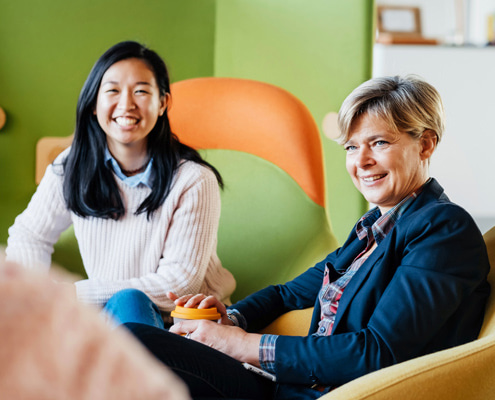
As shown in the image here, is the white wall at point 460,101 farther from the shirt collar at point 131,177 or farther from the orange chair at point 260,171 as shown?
the shirt collar at point 131,177

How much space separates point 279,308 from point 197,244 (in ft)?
1.02

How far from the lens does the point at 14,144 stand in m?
2.59

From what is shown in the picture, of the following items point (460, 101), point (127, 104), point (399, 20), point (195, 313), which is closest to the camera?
point (195, 313)

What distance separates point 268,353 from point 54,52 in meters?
1.93

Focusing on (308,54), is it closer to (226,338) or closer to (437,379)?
(226,338)

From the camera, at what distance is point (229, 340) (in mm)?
1197

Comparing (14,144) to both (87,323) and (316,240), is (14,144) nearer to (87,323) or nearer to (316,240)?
(316,240)

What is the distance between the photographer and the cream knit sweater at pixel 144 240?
1678 mm

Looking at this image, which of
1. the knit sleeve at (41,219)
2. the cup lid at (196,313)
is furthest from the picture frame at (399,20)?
the cup lid at (196,313)

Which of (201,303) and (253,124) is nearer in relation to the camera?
(201,303)

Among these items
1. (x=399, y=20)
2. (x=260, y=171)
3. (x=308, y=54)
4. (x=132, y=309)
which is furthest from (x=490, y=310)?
(x=399, y=20)

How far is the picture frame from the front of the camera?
13.7 feet

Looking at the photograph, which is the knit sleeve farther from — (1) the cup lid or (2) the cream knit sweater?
(1) the cup lid

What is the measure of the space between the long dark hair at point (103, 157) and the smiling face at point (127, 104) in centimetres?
3
